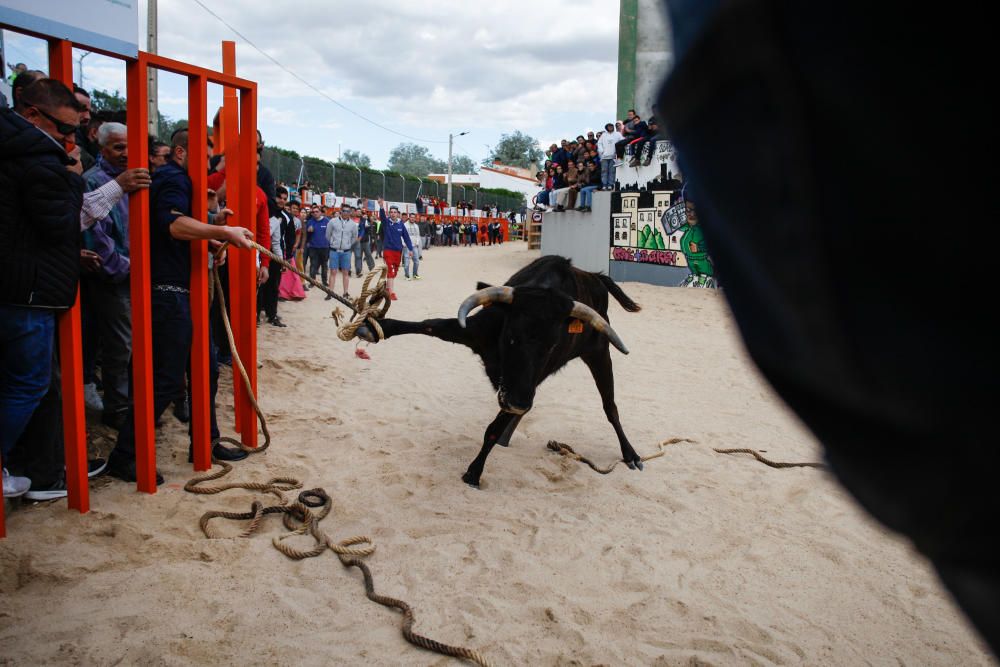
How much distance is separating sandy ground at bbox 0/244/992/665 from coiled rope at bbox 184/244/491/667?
2.2 inches

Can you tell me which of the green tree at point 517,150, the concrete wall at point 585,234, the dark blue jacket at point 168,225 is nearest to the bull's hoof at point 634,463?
the dark blue jacket at point 168,225

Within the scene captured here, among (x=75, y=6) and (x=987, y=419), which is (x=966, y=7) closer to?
(x=987, y=419)

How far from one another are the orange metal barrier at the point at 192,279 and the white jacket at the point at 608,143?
47.9 feet

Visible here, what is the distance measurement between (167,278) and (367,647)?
2.73 metres

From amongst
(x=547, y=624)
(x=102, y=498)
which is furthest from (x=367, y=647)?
(x=102, y=498)

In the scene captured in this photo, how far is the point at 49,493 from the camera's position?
13.1 ft

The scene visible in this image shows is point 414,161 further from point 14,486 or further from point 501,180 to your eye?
point 14,486

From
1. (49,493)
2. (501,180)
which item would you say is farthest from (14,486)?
(501,180)

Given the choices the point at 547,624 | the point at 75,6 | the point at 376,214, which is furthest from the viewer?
the point at 376,214

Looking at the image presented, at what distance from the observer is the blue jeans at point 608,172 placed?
18594 millimetres

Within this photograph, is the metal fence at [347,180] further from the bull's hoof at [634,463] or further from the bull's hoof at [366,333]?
the bull's hoof at [634,463]

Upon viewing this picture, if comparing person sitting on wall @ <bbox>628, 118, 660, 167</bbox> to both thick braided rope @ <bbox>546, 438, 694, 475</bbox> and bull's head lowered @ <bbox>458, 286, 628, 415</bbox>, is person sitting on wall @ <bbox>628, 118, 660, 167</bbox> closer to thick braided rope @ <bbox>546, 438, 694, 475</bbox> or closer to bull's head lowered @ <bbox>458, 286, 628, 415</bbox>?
thick braided rope @ <bbox>546, 438, 694, 475</bbox>

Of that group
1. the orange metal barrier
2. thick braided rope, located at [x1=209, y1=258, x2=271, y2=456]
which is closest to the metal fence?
the orange metal barrier

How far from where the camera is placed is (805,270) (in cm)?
58
